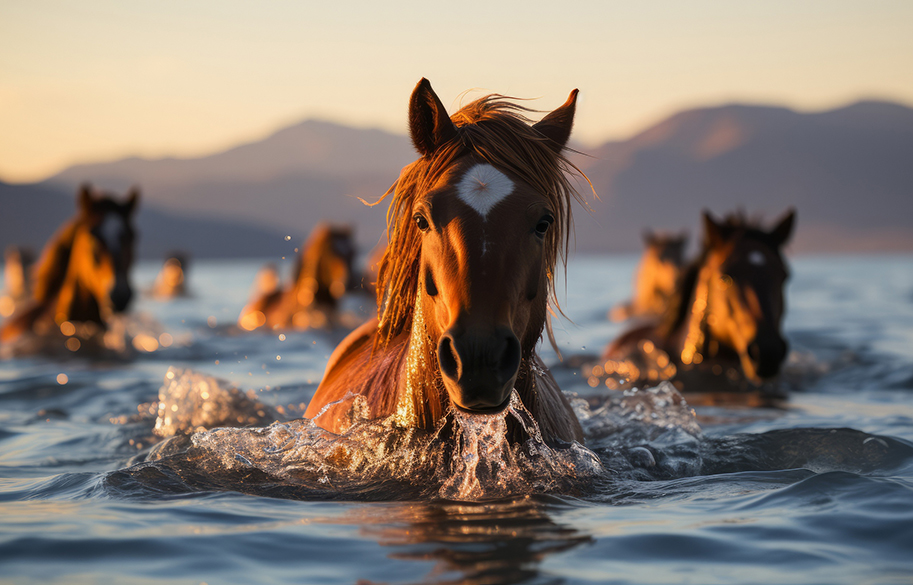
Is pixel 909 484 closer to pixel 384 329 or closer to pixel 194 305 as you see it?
pixel 384 329

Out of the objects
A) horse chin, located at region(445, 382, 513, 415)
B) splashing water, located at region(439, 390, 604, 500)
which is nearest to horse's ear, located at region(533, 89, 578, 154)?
splashing water, located at region(439, 390, 604, 500)

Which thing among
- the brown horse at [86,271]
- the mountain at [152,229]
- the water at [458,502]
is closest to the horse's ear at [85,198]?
the brown horse at [86,271]

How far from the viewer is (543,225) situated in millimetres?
2928

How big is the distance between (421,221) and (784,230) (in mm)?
4938

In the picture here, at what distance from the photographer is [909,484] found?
3.53m

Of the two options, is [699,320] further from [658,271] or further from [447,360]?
[658,271]

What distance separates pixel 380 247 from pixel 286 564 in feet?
5.70

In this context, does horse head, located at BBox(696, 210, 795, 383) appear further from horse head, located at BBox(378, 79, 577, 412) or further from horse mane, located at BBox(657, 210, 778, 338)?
horse head, located at BBox(378, 79, 577, 412)

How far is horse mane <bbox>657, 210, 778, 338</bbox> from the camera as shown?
680cm

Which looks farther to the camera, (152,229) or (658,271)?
(152,229)

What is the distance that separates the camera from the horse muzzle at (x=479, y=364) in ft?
8.16

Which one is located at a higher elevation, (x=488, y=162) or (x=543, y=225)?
(x=488, y=162)

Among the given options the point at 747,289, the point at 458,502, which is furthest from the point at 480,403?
the point at 747,289

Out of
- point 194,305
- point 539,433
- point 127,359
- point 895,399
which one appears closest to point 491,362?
point 539,433
